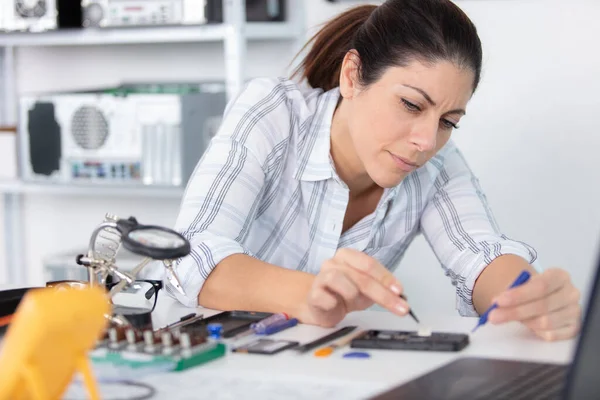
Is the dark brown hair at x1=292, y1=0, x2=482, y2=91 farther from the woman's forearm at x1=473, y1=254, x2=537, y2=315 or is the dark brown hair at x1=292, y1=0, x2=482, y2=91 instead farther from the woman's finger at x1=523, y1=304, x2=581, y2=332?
the woman's finger at x1=523, y1=304, x2=581, y2=332

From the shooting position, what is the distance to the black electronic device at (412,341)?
3.70 ft

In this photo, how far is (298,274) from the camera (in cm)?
134

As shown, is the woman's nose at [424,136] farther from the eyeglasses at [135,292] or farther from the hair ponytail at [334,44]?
the eyeglasses at [135,292]

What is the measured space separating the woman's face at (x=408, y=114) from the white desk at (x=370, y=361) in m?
0.31

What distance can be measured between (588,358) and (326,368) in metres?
0.39

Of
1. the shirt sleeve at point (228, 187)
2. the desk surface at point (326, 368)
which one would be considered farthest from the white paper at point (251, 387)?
the shirt sleeve at point (228, 187)

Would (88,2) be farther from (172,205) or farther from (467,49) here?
(467,49)

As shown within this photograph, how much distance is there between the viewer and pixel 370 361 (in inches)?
42.7

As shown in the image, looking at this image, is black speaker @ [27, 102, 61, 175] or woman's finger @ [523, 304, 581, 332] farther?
black speaker @ [27, 102, 61, 175]

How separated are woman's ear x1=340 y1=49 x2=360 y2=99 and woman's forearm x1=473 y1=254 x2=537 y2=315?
14.5 inches

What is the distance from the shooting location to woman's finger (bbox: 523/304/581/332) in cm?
118

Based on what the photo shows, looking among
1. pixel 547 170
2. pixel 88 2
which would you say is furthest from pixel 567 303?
pixel 88 2

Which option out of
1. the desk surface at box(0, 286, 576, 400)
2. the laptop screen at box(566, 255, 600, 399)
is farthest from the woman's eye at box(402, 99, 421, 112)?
the laptop screen at box(566, 255, 600, 399)

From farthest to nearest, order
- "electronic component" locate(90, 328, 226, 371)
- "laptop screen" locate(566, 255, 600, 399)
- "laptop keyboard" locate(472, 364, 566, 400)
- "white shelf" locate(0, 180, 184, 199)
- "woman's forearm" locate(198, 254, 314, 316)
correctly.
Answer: "white shelf" locate(0, 180, 184, 199) < "woman's forearm" locate(198, 254, 314, 316) < "electronic component" locate(90, 328, 226, 371) < "laptop keyboard" locate(472, 364, 566, 400) < "laptop screen" locate(566, 255, 600, 399)
